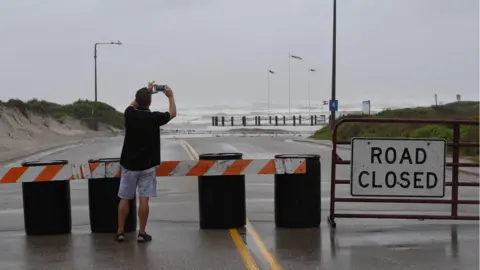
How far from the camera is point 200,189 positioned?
29.6 ft

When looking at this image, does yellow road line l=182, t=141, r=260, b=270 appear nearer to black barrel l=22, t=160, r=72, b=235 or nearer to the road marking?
the road marking

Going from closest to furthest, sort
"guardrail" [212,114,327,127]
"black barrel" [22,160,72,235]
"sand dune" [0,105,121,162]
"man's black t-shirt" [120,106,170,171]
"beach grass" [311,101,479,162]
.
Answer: "man's black t-shirt" [120,106,170,171] → "black barrel" [22,160,72,235] → "beach grass" [311,101,479,162] → "sand dune" [0,105,121,162] → "guardrail" [212,114,327,127]

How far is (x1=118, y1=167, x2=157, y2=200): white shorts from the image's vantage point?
8156 millimetres

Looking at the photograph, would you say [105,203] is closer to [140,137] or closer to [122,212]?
[122,212]

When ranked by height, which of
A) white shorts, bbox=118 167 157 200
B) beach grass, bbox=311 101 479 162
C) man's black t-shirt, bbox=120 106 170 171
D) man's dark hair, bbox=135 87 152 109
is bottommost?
beach grass, bbox=311 101 479 162

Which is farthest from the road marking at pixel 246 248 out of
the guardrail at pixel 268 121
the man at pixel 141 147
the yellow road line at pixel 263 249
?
the guardrail at pixel 268 121

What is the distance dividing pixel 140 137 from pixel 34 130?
44315mm

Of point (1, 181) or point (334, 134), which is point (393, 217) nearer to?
point (334, 134)

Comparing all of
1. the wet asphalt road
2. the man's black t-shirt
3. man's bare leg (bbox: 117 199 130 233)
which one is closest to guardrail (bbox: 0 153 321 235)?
the wet asphalt road

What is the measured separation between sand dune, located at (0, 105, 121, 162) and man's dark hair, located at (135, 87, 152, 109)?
959 inches

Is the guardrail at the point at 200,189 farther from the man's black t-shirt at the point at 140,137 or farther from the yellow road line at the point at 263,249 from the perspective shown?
the man's black t-shirt at the point at 140,137

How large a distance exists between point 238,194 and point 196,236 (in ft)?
2.88

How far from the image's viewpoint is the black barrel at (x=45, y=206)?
343 inches

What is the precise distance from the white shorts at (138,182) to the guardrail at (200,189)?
447 millimetres
